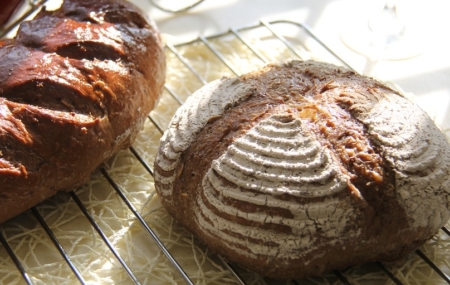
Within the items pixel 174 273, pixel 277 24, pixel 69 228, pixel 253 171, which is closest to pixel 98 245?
pixel 69 228

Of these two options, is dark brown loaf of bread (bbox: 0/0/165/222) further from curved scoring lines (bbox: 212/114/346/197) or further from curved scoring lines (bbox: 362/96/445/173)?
curved scoring lines (bbox: 362/96/445/173)

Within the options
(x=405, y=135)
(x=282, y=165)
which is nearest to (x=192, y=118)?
(x=282, y=165)

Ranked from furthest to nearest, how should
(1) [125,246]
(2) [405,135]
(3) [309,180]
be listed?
1. (1) [125,246]
2. (2) [405,135]
3. (3) [309,180]

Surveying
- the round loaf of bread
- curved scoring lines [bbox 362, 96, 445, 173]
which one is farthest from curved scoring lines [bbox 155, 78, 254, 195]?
curved scoring lines [bbox 362, 96, 445, 173]

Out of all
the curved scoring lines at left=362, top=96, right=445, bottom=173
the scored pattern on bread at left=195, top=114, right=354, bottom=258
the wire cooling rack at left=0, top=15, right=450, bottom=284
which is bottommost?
the wire cooling rack at left=0, top=15, right=450, bottom=284

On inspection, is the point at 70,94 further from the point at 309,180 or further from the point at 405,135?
the point at 405,135

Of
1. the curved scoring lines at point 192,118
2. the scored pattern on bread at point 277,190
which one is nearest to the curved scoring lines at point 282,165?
the scored pattern on bread at point 277,190

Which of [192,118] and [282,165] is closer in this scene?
[282,165]
